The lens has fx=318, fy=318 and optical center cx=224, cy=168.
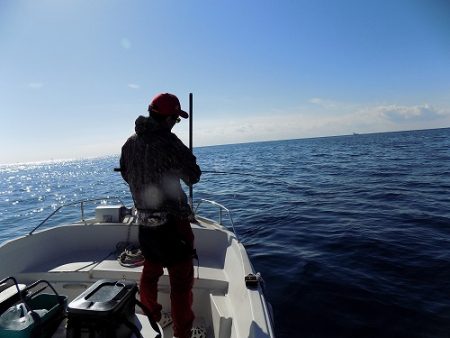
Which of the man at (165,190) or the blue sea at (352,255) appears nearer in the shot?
the man at (165,190)

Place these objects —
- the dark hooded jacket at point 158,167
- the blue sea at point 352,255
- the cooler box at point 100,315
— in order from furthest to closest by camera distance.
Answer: the blue sea at point 352,255 → the dark hooded jacket at point 158,167 → the cooler box at point 100,315

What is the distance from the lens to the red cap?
2752 mm

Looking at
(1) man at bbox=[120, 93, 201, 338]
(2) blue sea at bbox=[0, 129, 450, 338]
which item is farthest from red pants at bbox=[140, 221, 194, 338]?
(2) blue sea at bbox=[0, 129, 450, 338]

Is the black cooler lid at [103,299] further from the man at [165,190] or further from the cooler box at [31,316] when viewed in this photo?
the man at [165,190]

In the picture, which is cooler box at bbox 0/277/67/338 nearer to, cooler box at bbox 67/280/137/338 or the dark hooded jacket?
cooler box at bbox 67/280/137/338

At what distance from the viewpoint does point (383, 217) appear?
10281 millimetres

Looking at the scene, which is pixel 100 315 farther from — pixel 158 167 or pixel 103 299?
pixel 158 167

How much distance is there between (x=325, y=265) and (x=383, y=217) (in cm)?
455

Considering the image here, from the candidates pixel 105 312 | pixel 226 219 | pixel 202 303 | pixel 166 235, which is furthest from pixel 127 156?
pixel 226 219

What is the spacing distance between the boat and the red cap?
1.42 m

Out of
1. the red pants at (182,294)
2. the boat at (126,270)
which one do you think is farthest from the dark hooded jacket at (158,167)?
the boat at (126,270)

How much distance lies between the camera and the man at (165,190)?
2.73 metres

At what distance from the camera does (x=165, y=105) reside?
9.03 ft

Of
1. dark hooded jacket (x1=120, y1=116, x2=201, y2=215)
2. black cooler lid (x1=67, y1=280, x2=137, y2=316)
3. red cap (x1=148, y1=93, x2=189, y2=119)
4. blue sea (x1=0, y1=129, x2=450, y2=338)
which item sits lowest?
blue sea (x1=0, y1=129, x2=450, y2=338)
